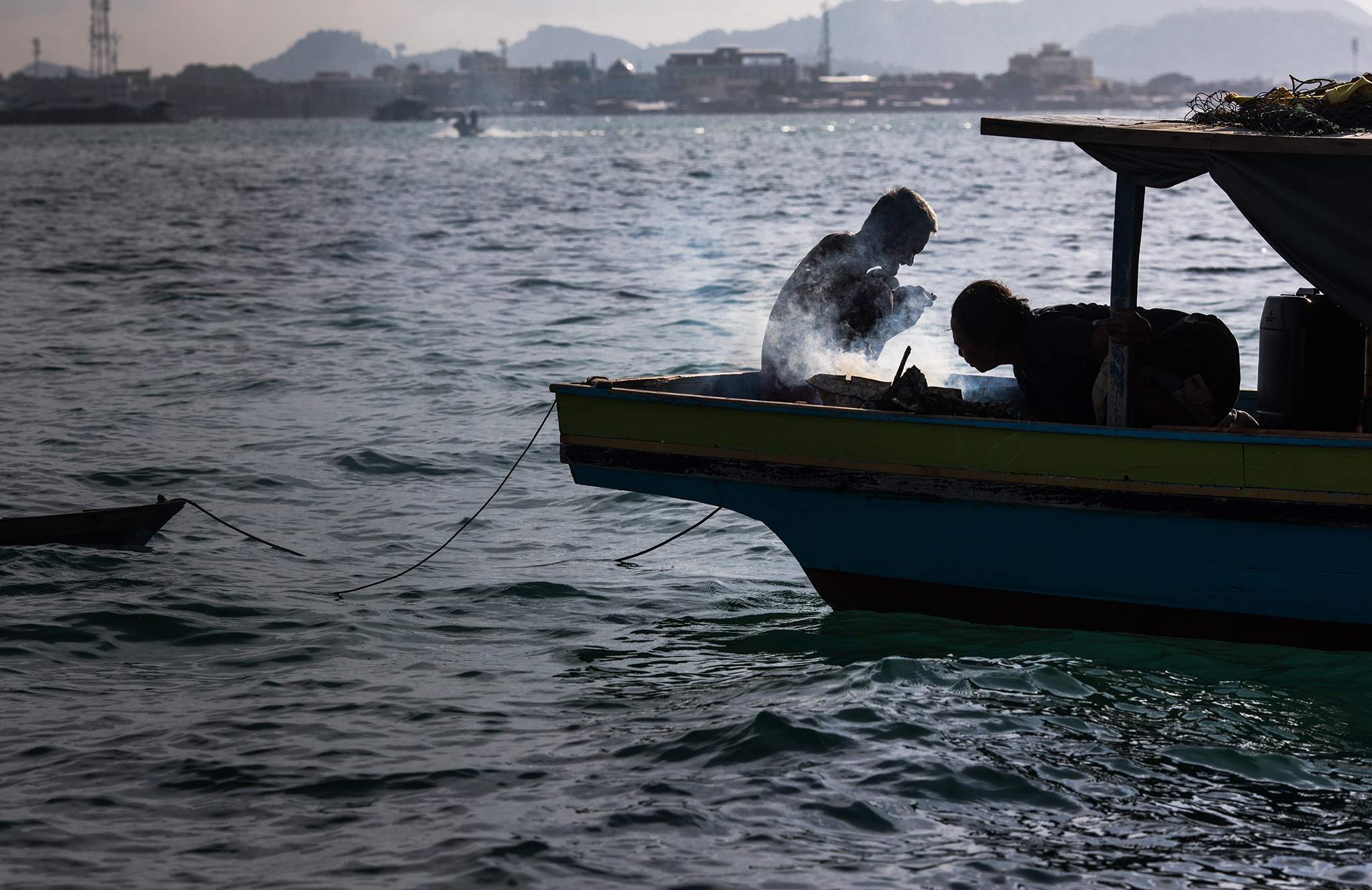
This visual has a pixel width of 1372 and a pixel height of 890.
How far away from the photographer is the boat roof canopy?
6.48 metres

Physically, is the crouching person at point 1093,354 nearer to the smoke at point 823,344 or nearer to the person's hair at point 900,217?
the person's hair at point 900,217

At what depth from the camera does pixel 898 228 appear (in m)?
8.13

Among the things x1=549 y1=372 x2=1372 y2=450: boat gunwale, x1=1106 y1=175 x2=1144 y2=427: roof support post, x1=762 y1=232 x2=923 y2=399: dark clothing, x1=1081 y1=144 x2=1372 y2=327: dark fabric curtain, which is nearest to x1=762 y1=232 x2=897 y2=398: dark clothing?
x1=762 y1=232 x2=923 y2=399: dark clothing

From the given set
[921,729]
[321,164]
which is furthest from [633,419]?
[321,164]

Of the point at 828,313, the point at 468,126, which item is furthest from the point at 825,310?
the point at 468,126

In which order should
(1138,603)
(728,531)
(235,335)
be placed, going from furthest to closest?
(235,335) → (728,531) → (1138,603)

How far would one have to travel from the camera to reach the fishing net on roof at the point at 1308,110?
21.5ft

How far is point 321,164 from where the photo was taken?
7456 centimetres

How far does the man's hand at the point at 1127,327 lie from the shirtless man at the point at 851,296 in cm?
147

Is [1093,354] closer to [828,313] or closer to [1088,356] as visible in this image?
[1088,356]

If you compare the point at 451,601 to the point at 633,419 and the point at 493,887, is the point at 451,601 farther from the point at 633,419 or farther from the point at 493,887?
the point at 493,887

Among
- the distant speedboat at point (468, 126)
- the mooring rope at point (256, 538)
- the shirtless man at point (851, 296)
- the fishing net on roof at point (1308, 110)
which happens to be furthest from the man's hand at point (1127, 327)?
the distant speedboat at point (468, 126)

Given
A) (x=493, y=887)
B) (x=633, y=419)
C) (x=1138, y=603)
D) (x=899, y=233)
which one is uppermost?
(x=899, y=233)

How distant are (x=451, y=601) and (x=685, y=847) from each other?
346cm
